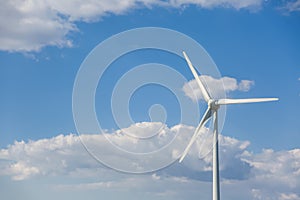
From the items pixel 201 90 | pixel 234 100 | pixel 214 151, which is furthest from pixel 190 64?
pixel 214 151

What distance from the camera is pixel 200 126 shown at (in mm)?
70750

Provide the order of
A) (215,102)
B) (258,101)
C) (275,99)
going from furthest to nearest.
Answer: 1. (215,102)
2. (258,101)
3. (275,99)

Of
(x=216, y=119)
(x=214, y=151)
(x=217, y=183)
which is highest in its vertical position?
(x=216, y=119)

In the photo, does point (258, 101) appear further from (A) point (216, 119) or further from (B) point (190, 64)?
(B) point (190, 64)

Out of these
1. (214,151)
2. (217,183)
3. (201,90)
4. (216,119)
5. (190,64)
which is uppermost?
(190,64)

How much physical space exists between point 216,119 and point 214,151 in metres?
5.73

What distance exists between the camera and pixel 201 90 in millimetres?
75188

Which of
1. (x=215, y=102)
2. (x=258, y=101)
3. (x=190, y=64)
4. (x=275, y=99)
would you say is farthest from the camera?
(x=190, y=64)

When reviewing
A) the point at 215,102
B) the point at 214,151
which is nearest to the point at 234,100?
the point at 215,102

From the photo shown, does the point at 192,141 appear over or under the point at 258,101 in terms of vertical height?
under

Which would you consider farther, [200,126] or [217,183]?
[200,126]

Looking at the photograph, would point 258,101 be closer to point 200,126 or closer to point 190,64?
point 200,126

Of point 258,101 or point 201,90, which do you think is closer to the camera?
point 258,101

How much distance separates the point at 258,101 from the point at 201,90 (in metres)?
10.8
